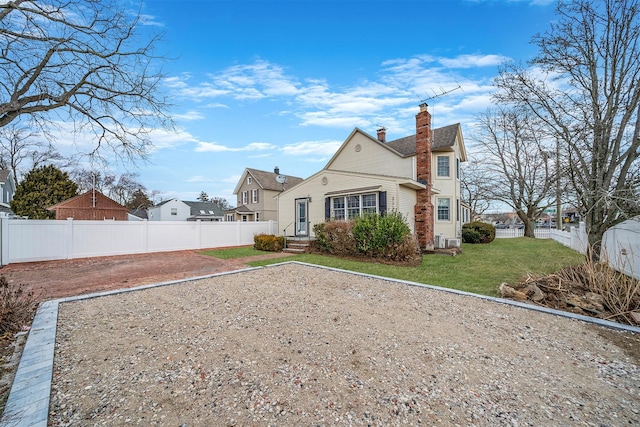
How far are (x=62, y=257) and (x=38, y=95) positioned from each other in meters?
6.52

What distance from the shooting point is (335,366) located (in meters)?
2.78

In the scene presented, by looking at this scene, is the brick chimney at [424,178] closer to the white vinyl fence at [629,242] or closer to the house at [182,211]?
the white vinyl fence at [629,242]

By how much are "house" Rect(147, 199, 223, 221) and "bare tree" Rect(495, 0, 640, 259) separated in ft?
118

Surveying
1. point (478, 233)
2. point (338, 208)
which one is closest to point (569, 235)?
point (478, 233)

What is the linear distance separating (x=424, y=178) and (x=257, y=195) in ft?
61.7

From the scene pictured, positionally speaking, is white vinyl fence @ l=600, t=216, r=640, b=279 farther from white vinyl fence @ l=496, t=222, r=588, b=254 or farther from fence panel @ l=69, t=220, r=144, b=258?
fence panel @ l=69, t=220, r=144, b=258

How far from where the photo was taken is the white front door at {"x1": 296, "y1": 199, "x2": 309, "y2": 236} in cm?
1486

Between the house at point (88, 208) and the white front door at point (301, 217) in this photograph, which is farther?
the house at point (88, 208)

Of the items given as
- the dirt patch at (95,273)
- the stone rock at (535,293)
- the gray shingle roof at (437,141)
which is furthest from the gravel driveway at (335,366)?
the gray shingle roof at (437,141)

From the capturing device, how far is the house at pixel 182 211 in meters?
37.5

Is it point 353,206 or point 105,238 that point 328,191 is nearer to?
point 353,206

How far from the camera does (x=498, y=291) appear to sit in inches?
219

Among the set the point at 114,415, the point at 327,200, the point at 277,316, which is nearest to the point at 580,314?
the point at 277,316

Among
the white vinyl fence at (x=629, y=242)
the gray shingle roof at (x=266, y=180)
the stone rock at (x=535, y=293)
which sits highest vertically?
the gray shingle roof at (x=266, y=180)
